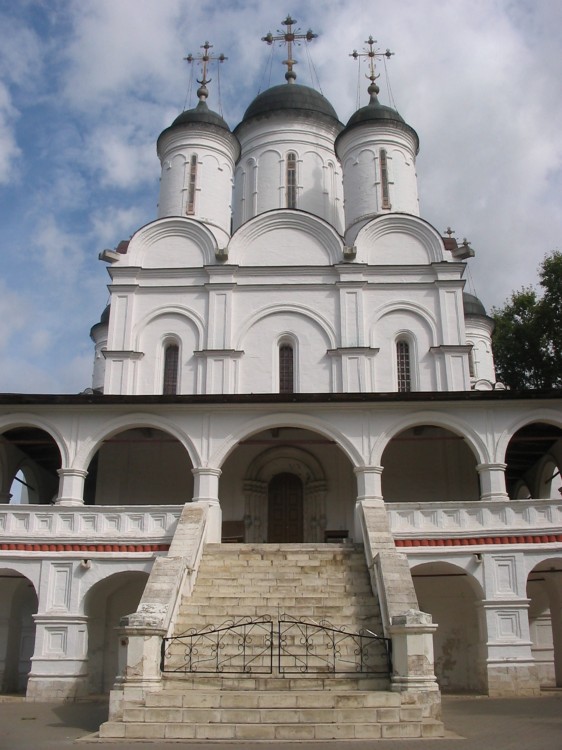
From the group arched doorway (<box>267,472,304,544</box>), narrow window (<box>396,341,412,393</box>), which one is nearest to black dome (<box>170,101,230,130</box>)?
narrow window (<box>396,341,412,393</box>)

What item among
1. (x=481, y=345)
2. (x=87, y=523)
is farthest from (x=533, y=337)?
(x=87, y=523)

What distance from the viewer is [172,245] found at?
82.0 feet

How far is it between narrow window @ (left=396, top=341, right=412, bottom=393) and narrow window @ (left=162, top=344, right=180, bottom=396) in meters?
6.84

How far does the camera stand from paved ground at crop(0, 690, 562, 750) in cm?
932

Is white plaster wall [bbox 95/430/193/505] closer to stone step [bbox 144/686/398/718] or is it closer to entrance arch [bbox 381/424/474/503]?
entrance arch [bbox 381/424/474/503]

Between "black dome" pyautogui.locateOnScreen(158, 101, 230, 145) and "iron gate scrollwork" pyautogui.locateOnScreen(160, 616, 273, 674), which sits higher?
"black dome" pyautogui.locateOnScreen(158, 101, 230, 145)

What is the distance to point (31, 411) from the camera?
Answer: 750 inches

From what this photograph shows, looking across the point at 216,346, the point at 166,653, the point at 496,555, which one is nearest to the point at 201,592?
the point at 166,653

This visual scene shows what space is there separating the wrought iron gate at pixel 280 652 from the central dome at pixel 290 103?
2183 centimetres

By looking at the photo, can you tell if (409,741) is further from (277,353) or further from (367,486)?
(277,353)

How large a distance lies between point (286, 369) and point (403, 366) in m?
3.61

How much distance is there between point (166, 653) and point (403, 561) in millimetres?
4747

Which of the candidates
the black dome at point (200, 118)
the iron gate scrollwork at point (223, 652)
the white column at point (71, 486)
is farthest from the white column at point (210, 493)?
the black dome at point (200, 118)

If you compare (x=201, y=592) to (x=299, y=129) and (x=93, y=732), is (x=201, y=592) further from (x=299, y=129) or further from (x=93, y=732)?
(x=299, y=129)
